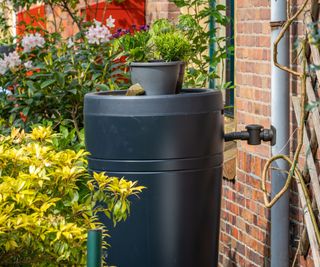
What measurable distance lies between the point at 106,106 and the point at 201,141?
52 cm

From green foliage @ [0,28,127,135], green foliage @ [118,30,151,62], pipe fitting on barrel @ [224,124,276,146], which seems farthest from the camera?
green foliage @ [0,28,127,135]

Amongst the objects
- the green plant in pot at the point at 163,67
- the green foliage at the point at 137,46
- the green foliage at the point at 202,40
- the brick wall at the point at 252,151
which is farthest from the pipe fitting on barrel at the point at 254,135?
the green foliage at the point at 137,46

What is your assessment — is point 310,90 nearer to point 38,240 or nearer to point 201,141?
point 201,141

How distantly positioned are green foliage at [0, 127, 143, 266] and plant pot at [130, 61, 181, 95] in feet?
3.18

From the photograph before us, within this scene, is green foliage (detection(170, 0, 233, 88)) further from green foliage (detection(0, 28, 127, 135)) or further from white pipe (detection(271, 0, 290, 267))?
white pipe (detection(271, 0, 290, 267))

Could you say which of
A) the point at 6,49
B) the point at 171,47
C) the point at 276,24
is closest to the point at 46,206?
the point at 171,47

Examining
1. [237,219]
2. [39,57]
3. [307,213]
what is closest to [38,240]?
[307,213]

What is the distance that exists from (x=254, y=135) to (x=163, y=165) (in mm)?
744

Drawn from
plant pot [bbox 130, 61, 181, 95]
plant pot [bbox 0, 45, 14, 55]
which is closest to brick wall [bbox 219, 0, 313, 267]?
plant pot [bbox 130, 61, 181, 95]

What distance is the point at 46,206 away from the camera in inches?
168

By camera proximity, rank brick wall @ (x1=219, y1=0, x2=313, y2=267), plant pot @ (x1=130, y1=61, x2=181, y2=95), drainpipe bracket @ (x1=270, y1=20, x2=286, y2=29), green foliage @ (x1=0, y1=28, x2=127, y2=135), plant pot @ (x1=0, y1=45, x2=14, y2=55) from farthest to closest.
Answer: plant pot @ (x1=0, y1=45, x2=14, y2=55), green foliage @ (x1=0, y1=28, x2=127, y2=135), brick wall @ (x1=219, y1=0, x2=313, y2=267), drainpipe bracket @ (x1=270, y1=20, x2=286, y2=29), plant pot @ (x1=130, y1=61, x2=181, y2=95)

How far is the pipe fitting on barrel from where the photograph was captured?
18.8 feet

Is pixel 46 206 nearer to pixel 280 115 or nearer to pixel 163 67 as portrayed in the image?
pixel 163 67

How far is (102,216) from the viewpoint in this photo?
18.3ft
